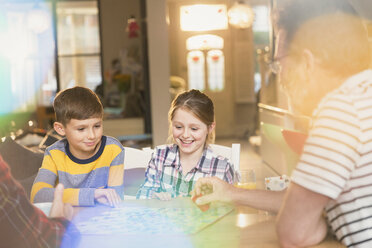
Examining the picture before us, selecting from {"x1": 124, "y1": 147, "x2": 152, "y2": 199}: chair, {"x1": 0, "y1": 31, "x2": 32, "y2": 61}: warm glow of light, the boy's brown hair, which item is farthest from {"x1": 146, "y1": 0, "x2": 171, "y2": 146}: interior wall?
the boy's brown hair

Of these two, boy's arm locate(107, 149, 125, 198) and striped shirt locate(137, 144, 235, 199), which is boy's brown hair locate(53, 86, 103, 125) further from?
striped shirt locate(137, 144, 235, 199)

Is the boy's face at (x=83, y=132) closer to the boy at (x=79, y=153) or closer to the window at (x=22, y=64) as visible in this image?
the boy at (x=79, y=153)

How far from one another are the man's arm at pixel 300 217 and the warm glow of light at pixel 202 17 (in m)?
4.76

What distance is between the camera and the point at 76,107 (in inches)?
65.4

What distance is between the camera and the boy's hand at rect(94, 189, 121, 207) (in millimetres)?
1369

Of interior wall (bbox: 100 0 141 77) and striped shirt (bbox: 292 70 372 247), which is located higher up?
interior wall (bbox: 100 0 141 77)

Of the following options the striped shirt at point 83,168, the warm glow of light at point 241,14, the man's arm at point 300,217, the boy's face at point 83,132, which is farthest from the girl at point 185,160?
the warm glow of light at point 241,14

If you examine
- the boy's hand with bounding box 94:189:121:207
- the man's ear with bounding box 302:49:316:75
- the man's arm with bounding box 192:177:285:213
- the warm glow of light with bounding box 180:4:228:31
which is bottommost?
the boy's hand with bounding box 94:189:121:207

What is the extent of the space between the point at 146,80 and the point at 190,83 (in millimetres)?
3723

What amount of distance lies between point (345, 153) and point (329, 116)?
0.06 meters

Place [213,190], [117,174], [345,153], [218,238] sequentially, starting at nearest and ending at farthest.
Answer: [345,153], [218,238], [213,190], [117,174]

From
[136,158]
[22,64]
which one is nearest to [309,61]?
[136,158]

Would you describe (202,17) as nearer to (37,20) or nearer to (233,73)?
(37,20)

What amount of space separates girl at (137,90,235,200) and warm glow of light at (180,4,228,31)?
3.80 metres
